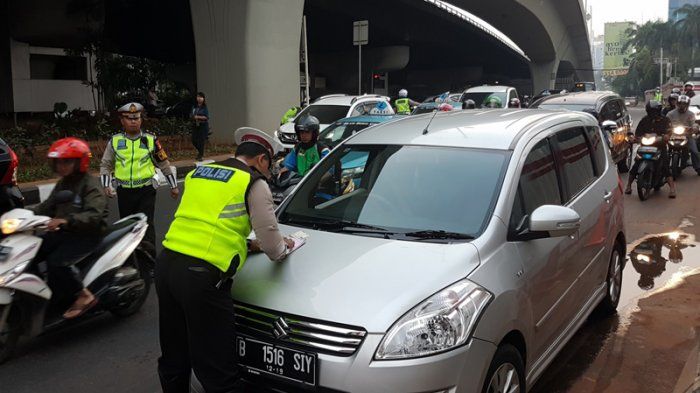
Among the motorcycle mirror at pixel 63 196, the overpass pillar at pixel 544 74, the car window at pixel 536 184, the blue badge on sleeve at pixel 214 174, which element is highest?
the overpass pillar at pixel 544 74

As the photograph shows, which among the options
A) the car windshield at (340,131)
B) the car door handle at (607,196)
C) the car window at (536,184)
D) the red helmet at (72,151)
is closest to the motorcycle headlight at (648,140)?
the car windshield at (340,131)

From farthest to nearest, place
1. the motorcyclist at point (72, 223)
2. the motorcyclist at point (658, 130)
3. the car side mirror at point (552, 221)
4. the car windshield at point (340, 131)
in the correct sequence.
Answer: the motorcyclist at point (658, 130), the car windshield at point (340, 131), the motorcyclist at point (72, 223), the car side mirror at point (552, 221)

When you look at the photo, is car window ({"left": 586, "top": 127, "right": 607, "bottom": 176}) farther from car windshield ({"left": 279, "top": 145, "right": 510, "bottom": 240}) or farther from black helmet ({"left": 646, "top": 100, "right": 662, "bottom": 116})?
black helmet ({"left": 646, "top": 100, "right": 662, "bottom": 116})

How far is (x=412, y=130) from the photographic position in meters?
4.33

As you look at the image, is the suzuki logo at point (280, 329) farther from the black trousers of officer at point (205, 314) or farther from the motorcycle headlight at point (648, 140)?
the motorcycle headlight at point (648, 140)

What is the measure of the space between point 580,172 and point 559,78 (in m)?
80.6

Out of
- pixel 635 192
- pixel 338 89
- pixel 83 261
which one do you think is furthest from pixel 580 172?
pixel 338 89

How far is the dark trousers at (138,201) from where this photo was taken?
19.9ft

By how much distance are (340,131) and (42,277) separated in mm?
6831

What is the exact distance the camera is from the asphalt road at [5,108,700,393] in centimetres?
404

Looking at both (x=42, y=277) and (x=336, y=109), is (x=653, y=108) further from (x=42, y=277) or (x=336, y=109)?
(x=42, y=277)

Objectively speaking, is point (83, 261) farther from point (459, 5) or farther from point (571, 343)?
point (459, 5)

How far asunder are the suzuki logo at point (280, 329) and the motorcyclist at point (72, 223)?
223cm

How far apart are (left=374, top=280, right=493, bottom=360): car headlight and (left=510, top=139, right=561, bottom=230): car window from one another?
2.59 feet
